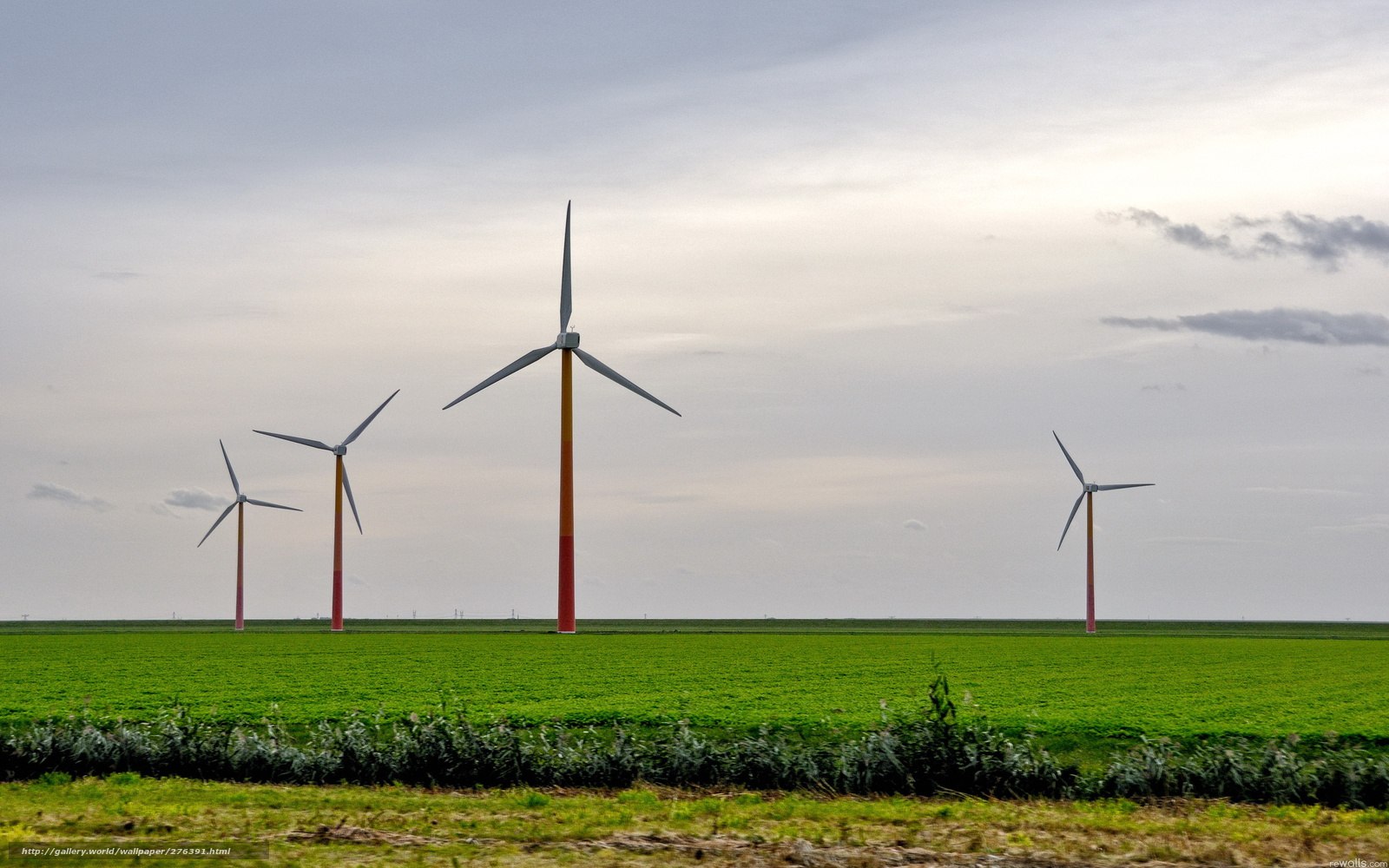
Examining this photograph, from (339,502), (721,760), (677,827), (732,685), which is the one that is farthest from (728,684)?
(339,502)

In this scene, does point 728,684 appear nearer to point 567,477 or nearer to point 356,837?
point 356,837

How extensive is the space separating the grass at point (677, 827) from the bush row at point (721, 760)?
806mm

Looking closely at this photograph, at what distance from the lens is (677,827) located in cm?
2242

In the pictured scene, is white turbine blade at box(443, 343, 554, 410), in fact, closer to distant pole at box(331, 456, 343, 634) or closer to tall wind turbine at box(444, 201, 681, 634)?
tall wind turbine at box(444, 201, 681, 634)

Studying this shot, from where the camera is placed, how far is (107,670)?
193ft

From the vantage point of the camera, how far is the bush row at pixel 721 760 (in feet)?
87.4

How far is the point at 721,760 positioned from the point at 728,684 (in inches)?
820

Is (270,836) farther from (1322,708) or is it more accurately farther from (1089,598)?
(1089,598)

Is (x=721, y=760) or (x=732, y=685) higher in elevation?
(x=721, y=760)

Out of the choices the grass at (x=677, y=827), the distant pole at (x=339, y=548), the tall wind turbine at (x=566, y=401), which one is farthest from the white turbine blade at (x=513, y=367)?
the grass at (x=677, y=827)

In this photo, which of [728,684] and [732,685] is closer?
[732,685]

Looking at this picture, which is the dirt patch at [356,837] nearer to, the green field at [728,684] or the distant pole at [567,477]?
the green field at [728,684]

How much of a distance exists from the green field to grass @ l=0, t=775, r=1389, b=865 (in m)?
6.76

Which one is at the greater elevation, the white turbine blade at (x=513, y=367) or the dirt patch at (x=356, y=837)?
the white turbine blade at (x=513, y=367)
